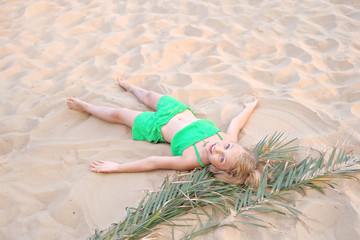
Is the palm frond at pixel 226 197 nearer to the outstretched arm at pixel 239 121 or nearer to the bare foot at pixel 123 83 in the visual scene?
the outstretched arm at pixel 239 121

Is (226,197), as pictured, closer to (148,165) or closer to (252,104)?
(148,165)

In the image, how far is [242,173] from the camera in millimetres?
2357

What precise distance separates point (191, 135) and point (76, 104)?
4.28 feet

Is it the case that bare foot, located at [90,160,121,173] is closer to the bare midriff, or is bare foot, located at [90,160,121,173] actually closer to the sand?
the sand

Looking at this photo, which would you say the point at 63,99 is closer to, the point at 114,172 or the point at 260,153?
the point at 114,172

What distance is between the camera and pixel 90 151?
111 inches

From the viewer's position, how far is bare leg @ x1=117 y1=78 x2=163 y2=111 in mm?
3256

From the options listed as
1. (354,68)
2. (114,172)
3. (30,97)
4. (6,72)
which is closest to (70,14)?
(6,72)

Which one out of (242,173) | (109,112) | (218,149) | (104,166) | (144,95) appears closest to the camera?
(242,173)

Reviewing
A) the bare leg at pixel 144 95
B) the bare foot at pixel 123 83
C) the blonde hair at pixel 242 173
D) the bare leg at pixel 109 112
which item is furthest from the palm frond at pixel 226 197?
the bare foot at pixel 123 83

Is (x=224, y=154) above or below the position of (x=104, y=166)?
above

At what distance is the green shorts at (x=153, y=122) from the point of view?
2.93 m

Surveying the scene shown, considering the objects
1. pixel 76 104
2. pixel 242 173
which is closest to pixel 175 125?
pixel 242 173

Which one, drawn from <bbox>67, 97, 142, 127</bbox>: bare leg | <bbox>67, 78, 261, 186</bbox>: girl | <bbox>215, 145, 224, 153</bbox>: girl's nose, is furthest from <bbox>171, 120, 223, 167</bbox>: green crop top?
<bbox>67, 97, 142, 127</bbox>: bare leg
